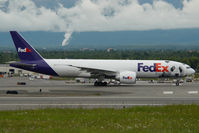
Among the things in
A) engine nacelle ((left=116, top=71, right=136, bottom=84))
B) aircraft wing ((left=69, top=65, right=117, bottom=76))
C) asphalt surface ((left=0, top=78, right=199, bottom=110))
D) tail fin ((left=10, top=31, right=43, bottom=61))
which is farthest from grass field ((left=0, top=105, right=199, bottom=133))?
tail fin ((left=10, top=31, right=43, bottom=61))

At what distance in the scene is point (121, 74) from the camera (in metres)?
50.8

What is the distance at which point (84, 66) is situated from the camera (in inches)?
2068

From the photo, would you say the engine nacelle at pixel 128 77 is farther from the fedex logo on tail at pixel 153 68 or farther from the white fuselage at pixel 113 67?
the fedex logo on tail at pixel 153 68

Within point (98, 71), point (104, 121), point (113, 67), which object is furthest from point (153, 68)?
point (104, 121)

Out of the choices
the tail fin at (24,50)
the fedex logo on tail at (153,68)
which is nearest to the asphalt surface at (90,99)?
the tail fin at (24,50)

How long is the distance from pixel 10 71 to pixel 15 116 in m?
102

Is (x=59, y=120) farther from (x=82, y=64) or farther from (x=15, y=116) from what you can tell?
(x=82, y=64)

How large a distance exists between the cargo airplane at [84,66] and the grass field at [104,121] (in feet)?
90.7

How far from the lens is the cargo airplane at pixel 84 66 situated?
51875 millimetres

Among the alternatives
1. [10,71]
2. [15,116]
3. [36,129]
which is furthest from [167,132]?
[10,71]

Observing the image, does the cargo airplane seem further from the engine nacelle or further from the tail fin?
the engine nacelle

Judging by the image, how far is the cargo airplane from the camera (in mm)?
51875

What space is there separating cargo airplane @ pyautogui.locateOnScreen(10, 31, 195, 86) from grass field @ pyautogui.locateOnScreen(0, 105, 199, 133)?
2765cm

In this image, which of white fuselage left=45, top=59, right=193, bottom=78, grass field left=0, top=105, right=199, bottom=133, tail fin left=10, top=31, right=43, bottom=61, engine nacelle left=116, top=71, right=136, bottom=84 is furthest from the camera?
white fuselage left=45, top=59, right=193, bottom=78
